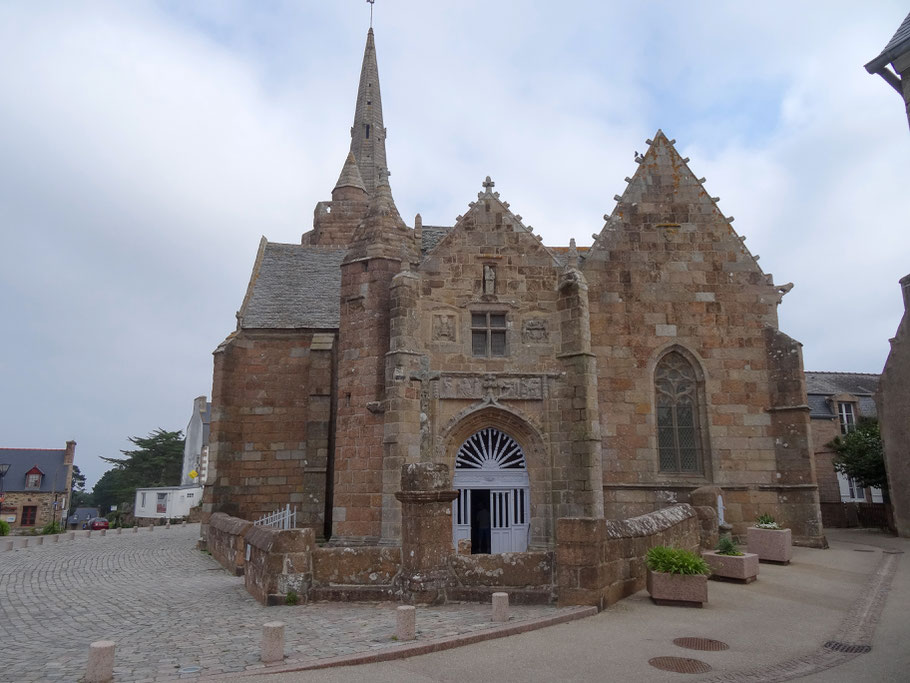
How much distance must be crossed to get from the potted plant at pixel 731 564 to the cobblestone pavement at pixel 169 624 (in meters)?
4.24

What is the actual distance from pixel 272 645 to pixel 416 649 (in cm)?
144

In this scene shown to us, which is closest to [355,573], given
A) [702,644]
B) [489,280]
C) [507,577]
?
[507,577]

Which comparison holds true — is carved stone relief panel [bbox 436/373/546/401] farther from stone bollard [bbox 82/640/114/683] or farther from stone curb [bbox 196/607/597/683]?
stone bollard [bbox 82/640/114/683]

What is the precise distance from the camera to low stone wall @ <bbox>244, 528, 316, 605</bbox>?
9.34 metres

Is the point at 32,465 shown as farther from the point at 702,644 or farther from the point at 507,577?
the point at 702,644

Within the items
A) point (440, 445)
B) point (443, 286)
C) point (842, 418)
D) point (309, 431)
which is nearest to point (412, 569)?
point (440, 445)

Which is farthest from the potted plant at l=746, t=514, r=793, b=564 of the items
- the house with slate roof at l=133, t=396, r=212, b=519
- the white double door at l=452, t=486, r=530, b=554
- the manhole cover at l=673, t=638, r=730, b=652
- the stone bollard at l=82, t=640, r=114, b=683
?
the house with slate roof at l=133, t=396, r=212, b=519

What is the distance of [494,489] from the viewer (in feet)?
50.9

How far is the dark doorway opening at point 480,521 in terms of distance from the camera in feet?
52.4

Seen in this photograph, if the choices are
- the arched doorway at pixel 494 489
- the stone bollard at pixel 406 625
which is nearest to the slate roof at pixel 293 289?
the arched doorway at pixel 494 489

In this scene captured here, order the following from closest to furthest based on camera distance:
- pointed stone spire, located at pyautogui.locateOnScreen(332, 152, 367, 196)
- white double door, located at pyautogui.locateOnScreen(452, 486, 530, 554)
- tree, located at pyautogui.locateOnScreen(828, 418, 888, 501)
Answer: white double door, located at pyautogui.locateOnScreen(452, 486, 530, 554)
tree, located at pyautogui.locateOnScreen(828, 418, 888, 501)
pointed stone spire, located at pyautogui.locateOnScreen(332, 152, 367, 196)

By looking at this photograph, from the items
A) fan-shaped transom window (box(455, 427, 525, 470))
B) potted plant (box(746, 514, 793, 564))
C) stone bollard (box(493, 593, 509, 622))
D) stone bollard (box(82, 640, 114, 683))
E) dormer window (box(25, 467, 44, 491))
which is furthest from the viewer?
dormer window (box(25, 467, 44, 491))

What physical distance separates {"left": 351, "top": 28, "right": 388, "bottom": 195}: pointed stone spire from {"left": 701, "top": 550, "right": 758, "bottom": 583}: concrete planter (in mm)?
36090

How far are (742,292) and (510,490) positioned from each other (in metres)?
8.17
